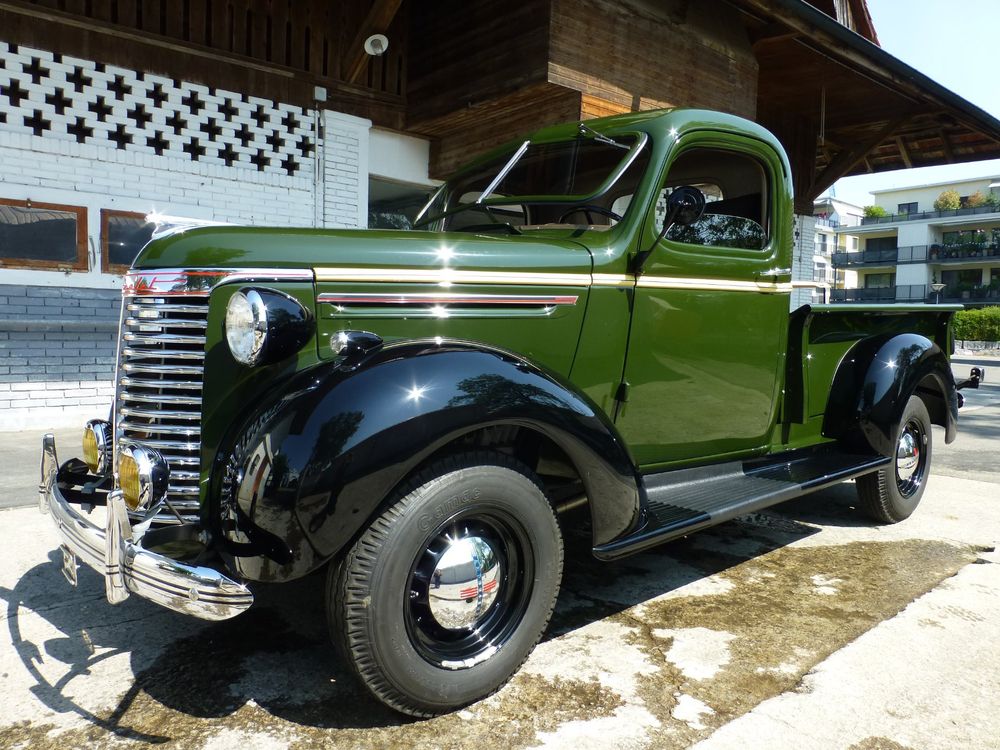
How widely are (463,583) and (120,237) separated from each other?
570 cm

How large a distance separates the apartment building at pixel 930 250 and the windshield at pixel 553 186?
49.0 meters

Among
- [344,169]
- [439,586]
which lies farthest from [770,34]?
[439,586]

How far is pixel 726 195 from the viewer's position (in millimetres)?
3506

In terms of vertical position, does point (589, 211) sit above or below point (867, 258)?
below

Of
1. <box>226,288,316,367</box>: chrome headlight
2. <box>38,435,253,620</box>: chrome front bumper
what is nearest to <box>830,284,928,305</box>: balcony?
<box>226,288,316,367</box>: chrome headlight

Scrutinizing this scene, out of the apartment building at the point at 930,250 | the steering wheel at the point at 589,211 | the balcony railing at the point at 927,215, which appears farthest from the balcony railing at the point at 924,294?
the steering wheel at the point at 589,211

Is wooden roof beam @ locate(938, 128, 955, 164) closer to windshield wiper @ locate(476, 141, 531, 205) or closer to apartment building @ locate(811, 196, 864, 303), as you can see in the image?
windshield wiper @ locate(476, 141, 531, 205)

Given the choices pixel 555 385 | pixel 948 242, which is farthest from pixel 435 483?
pixel 948 242

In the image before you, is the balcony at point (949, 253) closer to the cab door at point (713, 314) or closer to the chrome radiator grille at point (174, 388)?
the cab door at point (713, 314)

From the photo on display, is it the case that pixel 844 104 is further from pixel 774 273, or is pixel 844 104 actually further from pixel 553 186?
pixel 553 186

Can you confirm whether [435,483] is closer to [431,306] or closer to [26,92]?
[431,306]

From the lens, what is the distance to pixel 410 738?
2.09 metres

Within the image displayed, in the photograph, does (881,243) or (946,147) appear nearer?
(946,147)

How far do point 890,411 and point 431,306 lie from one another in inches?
108
